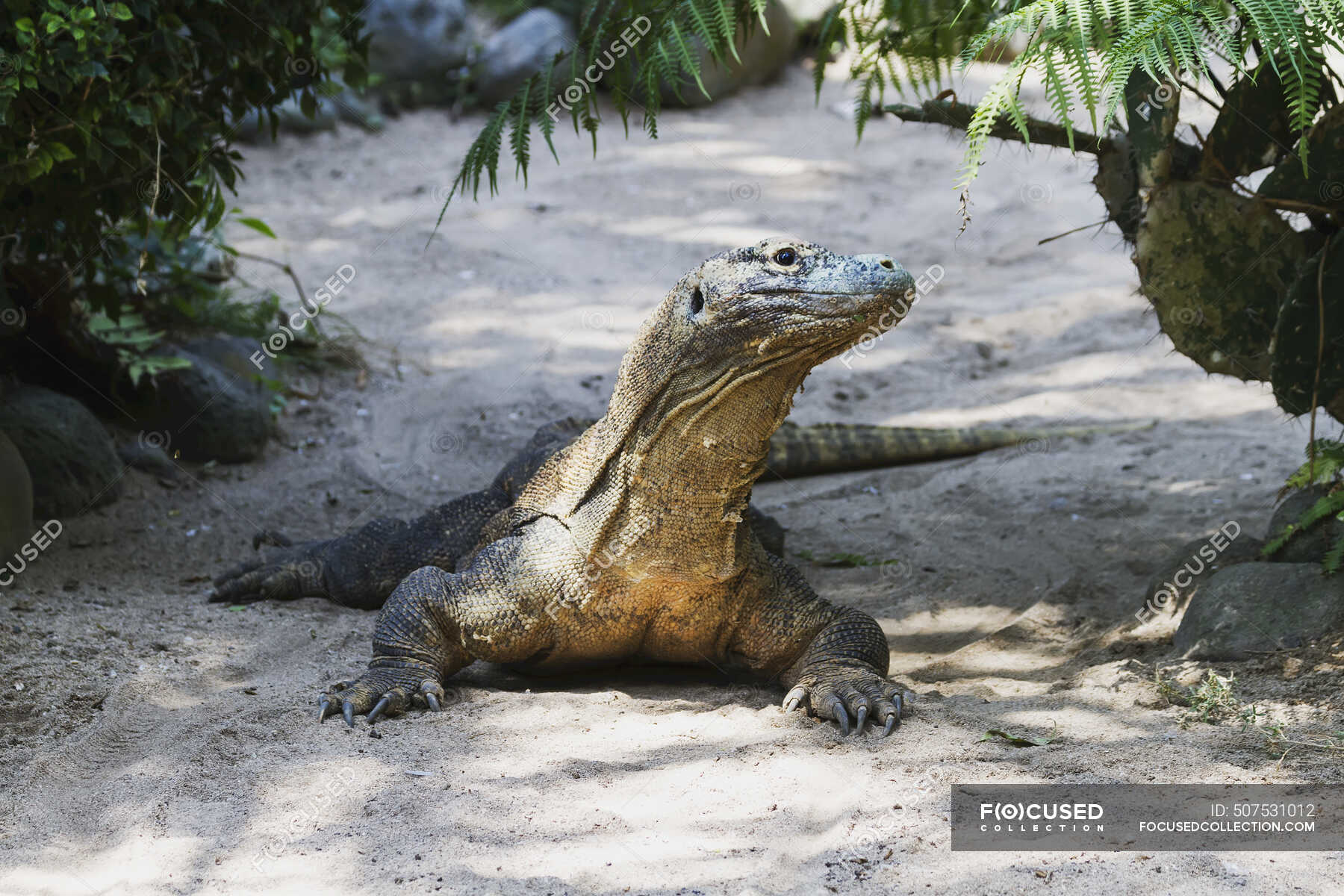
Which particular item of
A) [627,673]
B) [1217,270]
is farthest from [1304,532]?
[627,673]

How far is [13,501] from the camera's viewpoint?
19.2ft

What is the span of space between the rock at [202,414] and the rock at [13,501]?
5.12 ft

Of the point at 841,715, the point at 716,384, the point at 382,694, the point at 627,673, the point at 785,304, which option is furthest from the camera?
the point at 627,673

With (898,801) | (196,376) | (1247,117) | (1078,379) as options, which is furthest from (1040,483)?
(196,376)

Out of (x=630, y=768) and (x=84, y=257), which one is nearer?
(x=630, y=768)

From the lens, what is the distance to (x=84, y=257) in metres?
6.68

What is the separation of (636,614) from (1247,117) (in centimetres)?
318

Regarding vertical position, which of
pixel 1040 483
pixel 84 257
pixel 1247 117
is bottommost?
pixel 1040 483

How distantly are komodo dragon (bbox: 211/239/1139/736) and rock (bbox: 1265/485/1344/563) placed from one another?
168 centimetres

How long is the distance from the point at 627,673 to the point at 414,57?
12.6 meters

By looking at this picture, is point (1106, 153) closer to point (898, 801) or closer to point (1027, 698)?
point (1027, 698)

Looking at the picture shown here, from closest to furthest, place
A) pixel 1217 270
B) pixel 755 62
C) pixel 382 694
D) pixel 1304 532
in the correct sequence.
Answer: pixel 382 694, pixel 1304 532, pixel 1217 270, pixel 755 62

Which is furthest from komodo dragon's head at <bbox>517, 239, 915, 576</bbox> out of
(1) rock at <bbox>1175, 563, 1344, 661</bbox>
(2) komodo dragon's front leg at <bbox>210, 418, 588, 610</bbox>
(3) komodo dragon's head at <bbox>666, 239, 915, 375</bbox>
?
(1) rock at <bbox>1175, 563, 1344, 661</bbox>

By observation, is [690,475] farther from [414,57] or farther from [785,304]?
[414,57]
